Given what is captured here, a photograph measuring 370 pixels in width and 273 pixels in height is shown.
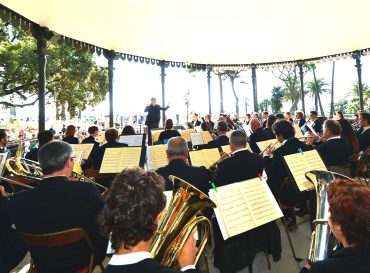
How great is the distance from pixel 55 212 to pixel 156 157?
8.24ft

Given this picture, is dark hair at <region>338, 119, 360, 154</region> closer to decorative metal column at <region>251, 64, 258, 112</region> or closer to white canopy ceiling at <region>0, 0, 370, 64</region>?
white canopy ceiling at <region>0, 0, 370, 64</region>

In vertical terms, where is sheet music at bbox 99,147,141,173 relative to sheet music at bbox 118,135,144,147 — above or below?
Result: below

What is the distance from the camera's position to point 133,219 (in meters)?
1.25

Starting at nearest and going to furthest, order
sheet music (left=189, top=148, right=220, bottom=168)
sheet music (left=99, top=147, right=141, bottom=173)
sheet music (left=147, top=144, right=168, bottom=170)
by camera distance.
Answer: sheet music (left=99, top=147, right=141, bottom=173) < sheet music (left=189, top=148, right=220, bottom=168) < sheet music (left=147, top=144, right=168, bottom=170)

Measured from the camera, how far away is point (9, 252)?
209 centimetres

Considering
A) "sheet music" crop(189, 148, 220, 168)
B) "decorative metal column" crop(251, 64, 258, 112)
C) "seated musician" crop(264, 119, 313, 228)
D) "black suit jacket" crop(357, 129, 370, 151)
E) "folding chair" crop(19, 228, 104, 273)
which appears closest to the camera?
"folding chair" crop(19, 228, 104, 273)

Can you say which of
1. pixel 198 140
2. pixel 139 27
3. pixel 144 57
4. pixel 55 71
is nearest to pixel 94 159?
pixel 198 140

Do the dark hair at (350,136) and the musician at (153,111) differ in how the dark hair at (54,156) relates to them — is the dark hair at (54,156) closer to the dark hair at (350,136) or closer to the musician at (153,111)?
the dark hair at (350,136)

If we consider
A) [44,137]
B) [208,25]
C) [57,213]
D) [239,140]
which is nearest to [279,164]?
[239,140]

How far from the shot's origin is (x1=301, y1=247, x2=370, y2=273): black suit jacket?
3.83 feet

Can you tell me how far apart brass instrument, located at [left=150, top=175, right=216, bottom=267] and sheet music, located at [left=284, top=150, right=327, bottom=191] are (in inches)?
57.8

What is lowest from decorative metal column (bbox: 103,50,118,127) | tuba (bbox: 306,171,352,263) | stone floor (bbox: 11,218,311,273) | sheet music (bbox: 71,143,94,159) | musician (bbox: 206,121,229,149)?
stone floor (bbox: 11,218,311,273)

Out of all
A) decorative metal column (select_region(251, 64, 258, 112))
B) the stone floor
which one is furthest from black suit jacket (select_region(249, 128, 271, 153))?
decorative metal column (select_region(251, 64, 258, 112))

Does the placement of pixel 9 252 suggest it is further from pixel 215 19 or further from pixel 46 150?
pixel 215 19
